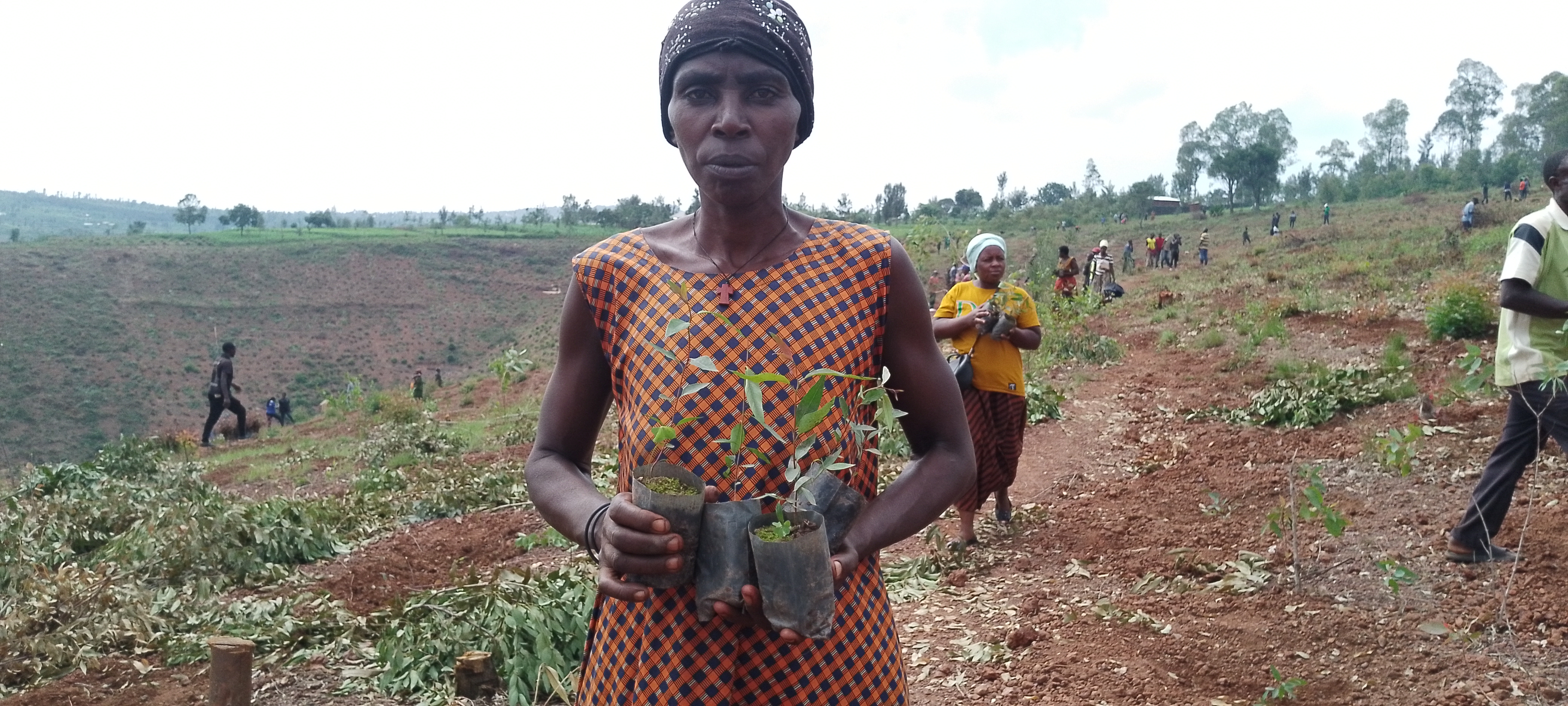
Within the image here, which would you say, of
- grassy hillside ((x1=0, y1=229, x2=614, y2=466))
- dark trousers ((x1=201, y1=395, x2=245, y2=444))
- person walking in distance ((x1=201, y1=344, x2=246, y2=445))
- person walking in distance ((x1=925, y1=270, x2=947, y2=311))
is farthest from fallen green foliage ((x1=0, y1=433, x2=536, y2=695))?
grassy hillside ((x1=0, y1=229, x2=614, y2=466))

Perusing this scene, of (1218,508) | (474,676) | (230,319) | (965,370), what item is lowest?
(230,319)

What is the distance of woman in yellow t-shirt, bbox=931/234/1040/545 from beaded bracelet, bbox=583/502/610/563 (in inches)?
129

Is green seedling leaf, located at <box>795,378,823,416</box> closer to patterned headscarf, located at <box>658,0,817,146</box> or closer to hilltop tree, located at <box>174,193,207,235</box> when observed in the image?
patterned headscarf, located at <box>658,0,817,146</box>

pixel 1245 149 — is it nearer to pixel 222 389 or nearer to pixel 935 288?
pixel 935 288

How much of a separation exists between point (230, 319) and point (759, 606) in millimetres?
42289

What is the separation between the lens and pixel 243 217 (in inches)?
2319

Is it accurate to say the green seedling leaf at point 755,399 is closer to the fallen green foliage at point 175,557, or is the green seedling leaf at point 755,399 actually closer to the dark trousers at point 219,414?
the fallen green foliage at point 175,557

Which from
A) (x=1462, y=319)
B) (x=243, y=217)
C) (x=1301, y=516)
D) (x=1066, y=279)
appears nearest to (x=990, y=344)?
(x=1301, y=516)

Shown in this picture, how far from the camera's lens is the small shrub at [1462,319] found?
8.73 m

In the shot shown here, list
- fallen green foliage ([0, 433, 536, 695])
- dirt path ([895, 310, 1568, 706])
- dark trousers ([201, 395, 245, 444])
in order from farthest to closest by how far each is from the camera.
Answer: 1. dark trousers ([201, 395, 245, 444])
2. fallen green foliage ([0, 433, 536, 695])
3. dirt path ([895, 310, 1568, 706])

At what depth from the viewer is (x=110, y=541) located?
5949 millimetres

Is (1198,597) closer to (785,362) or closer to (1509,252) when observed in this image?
(1509,252)

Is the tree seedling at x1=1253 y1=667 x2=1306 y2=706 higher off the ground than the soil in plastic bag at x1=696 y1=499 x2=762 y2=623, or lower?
lower

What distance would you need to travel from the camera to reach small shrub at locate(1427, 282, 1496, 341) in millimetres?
8727
